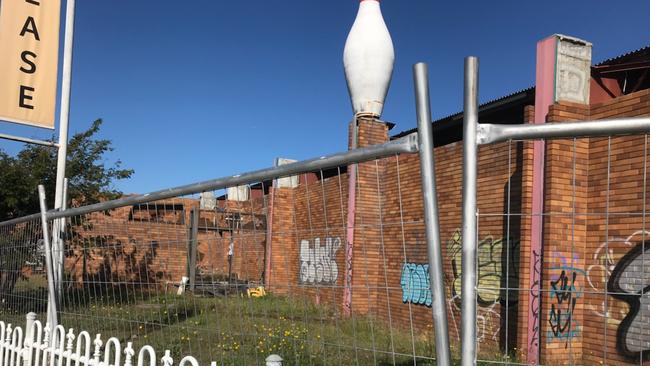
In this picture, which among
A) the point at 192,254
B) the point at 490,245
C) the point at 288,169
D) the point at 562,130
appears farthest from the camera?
the point at 490,245

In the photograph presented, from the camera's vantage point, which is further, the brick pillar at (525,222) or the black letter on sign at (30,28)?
the brick pillar at (525,222)

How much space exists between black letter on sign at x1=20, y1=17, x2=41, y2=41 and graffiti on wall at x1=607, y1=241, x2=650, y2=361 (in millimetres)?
5689

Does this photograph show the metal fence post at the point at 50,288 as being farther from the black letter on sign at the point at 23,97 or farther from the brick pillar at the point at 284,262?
the brick pillar at the point at 284,262

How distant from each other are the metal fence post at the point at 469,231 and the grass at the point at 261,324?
0.37 meters

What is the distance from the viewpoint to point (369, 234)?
2869 millimetres

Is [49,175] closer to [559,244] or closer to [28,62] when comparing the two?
[28,62]

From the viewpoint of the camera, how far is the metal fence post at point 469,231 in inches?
70.7

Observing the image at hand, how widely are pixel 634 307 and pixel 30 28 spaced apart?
19.2ft

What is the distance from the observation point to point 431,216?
192cm

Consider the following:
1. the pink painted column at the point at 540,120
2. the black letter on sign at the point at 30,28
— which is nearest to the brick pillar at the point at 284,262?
the black letter on sign at the point at 30,28

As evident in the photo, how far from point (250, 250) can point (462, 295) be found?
1.57m

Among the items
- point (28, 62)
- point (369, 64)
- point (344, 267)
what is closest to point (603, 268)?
point (344, 267)

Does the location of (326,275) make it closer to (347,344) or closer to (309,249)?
(309,249)

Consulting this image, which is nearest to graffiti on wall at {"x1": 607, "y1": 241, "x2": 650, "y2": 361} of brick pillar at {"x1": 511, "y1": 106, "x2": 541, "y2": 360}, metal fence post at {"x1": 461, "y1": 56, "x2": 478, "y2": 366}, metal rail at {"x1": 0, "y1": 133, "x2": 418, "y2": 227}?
metal fence post at {"x1": 461, "y1": 56, "x2": 478, "y2": 366}
